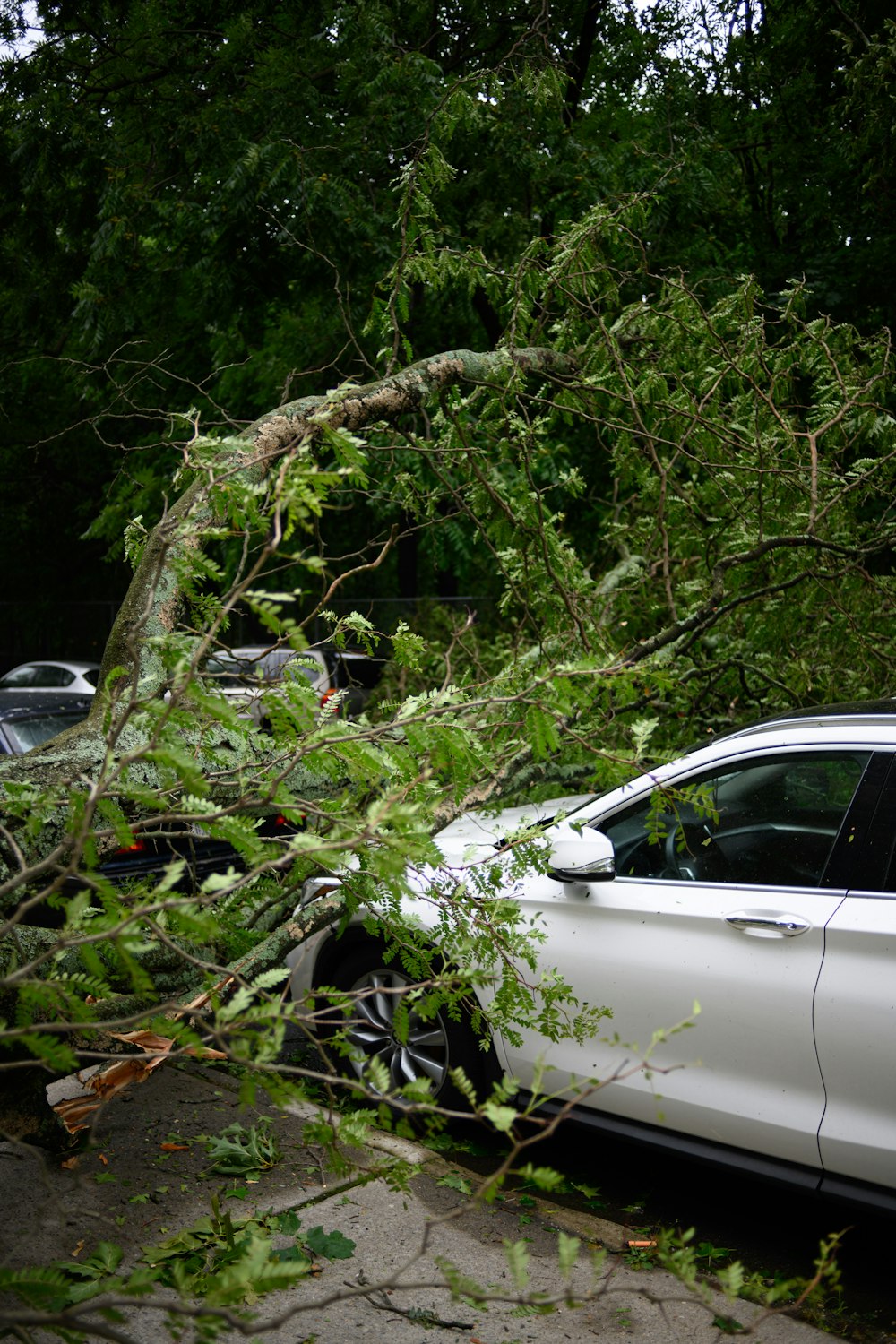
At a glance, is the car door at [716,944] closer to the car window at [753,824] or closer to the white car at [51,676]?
the car window at [753,824]

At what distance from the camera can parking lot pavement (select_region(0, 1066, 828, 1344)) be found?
3230 millimetres

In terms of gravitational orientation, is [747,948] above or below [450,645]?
below

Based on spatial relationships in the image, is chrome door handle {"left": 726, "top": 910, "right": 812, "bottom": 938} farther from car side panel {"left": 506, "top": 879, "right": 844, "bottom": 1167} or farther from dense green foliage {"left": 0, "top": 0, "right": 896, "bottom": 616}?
dense green foliage {"left": 0, "top": 0, "right": 896, "bottom": 616}

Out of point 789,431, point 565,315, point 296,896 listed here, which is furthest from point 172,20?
point 296,896

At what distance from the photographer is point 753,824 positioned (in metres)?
4.02

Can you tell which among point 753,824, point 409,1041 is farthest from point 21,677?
point 753,824

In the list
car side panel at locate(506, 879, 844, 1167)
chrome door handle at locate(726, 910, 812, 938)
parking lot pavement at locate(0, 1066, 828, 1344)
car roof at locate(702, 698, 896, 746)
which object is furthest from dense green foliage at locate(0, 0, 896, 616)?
chrome door handle at locate(726, 910, 812, 938)

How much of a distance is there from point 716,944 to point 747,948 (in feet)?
0.35

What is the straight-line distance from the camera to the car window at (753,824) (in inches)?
147

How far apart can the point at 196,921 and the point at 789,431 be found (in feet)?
13.7

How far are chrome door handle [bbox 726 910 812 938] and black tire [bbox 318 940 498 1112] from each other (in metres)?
1.12

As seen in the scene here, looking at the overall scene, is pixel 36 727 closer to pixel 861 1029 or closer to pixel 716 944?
pixel 716 944

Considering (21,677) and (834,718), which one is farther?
(21,677)

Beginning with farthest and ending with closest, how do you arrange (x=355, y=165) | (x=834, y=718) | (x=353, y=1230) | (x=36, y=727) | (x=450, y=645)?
(x=355, y=165) → (x=36, y=727) → (x=450, y=645) → (x=834, y=718) → (x=353, y=1230)
